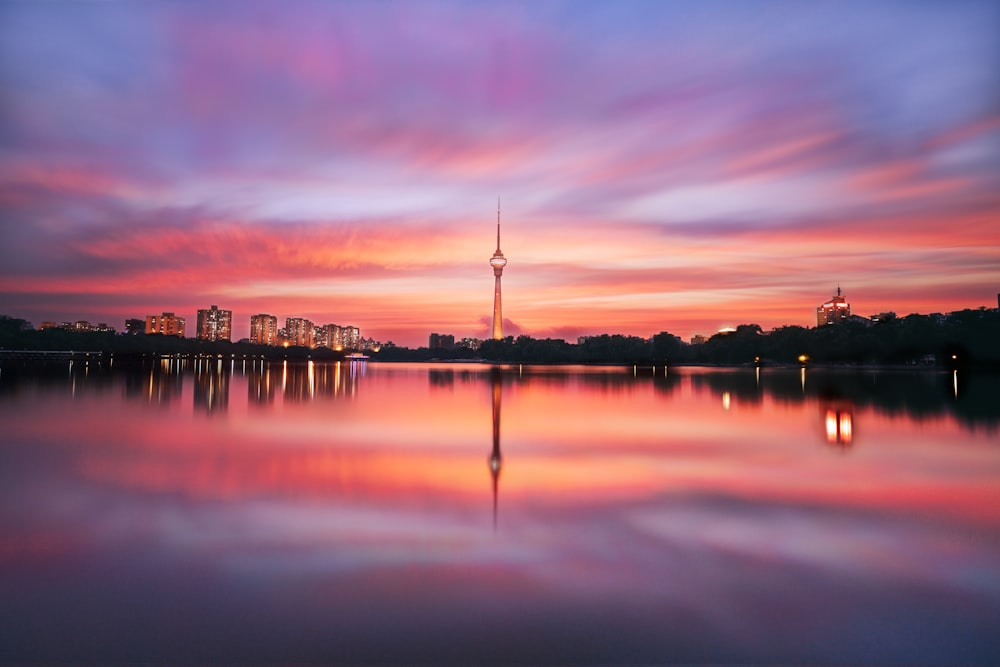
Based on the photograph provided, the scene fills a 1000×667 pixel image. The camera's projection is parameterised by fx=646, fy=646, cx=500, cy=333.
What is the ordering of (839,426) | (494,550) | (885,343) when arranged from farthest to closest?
(885,343), (839,426), (494,550)

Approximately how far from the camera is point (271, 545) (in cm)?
926

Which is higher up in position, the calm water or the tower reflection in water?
the tower reflection in water

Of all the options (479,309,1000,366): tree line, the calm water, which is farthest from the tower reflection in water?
(479,309,1000,366): tree line

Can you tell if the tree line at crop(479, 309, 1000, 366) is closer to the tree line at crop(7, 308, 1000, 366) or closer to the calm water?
the tree line at crop(7, 308, 1000, 366)

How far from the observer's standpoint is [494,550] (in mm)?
9141

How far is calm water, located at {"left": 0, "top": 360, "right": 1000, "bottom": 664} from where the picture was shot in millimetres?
6281

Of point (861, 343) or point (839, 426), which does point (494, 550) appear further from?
point (861, 343)

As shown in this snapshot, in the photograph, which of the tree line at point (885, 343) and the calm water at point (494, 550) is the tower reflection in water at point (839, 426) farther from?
the tree line at point (885, 343)

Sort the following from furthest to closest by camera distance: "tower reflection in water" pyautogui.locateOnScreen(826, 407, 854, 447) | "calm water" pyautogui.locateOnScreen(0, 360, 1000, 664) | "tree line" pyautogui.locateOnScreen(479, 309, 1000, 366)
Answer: "tree line" pyautogui.locateOnScreen(479, 309, 1000, 366) → "tower reflection in water" pyautogui.locateOnScreen(826, 407, 854, 447) → "calm water" pyautogui.locateOnScreen(0, 360, 1000, 664)

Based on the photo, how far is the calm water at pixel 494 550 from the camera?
20.6 feet

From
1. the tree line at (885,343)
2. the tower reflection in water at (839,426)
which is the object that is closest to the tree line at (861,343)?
the tree line at (885,343)

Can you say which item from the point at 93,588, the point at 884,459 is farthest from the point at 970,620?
the point at 884,459

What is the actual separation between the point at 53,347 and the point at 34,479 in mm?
203181

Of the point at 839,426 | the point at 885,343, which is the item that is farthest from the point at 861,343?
the point at 839,426
